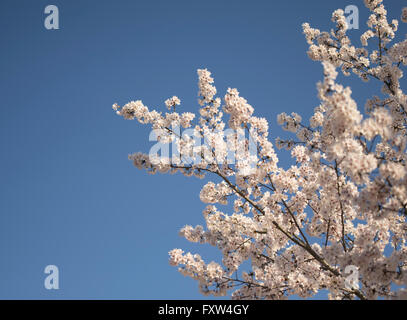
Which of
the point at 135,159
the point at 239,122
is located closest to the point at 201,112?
the point at 239,122

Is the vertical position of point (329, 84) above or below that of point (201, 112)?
below

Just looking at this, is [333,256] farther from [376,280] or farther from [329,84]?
[329,84]

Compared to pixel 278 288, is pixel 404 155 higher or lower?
higher

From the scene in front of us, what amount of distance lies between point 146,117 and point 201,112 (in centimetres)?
142

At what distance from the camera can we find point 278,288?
6867 millimetres

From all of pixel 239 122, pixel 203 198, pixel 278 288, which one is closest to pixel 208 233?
pixel 203 198

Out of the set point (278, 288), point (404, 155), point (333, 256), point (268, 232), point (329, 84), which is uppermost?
point (329, 84)

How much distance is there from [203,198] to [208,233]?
969mm

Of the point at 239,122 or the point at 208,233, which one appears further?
the point at 208,233
